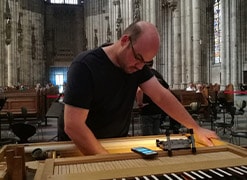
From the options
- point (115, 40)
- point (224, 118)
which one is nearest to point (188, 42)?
point (115, 40)

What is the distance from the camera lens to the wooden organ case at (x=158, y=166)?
1.38 meters

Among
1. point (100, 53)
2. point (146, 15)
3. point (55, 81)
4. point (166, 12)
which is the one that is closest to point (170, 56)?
point (166, 12)

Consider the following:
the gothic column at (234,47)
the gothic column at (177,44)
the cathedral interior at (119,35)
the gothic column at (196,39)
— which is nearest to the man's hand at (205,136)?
the cathedral interior at (119,35)

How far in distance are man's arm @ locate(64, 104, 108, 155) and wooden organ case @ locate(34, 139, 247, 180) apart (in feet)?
0.83

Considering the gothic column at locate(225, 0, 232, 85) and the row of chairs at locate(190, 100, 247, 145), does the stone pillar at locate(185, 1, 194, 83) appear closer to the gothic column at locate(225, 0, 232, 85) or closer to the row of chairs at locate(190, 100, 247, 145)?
the row of chairs at locate(190, 100, 247, 145)

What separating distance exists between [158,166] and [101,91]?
902 mm


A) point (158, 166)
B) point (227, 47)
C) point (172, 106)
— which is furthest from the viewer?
point (227, 47)

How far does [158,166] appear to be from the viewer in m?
1.50

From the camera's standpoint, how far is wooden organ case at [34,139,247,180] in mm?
1383

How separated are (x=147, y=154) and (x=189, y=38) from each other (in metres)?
19.4

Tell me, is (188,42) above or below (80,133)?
above

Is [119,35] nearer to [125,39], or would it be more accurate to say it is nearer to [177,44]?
[177,44]

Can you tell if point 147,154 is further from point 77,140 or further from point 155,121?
point 155,121

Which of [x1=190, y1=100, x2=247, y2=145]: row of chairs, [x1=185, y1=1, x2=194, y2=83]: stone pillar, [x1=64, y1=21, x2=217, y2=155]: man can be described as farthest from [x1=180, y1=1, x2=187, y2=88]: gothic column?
[x1=64, y1=21, x2=217, y2=155]: man
